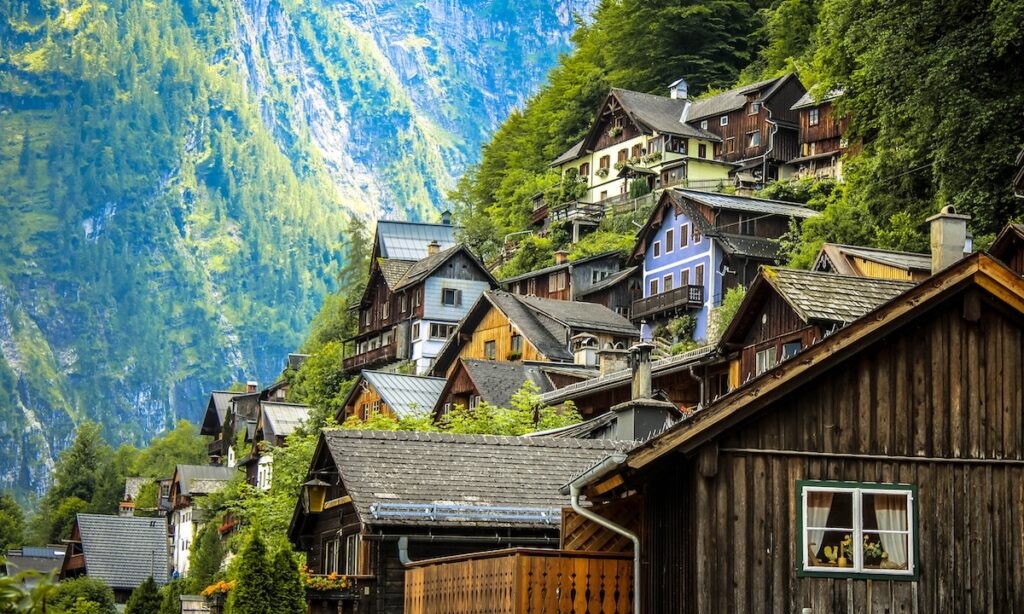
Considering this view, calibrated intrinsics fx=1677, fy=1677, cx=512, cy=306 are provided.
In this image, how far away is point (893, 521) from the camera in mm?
19891

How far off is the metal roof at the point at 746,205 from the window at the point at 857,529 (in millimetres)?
58431

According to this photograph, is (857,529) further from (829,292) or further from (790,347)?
(790,347)

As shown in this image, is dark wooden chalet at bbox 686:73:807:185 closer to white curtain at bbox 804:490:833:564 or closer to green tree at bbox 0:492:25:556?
green tree at bbox 0:492:25:556

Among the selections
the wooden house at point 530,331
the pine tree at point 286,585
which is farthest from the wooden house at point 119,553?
the pine tree at point 286,585

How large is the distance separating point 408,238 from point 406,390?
144ft

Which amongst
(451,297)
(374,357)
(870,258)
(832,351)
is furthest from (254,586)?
(374,357)

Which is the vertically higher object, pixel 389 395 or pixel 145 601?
pixel 389 395

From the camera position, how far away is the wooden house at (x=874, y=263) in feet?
134

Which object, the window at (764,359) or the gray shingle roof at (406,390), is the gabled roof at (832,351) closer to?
the window at (764,359)

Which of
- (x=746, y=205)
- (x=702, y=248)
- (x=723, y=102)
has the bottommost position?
(x=702, y=248)

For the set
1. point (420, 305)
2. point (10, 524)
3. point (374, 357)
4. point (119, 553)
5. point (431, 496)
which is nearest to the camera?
point (431, 496)

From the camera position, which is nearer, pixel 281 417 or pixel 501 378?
pixel 501 378

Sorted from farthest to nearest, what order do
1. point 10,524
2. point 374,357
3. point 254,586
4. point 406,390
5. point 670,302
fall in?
point 10,524
point 374,357
point 670,302
point 406,390
point 254,586

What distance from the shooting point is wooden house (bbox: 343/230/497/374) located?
92.6 m
